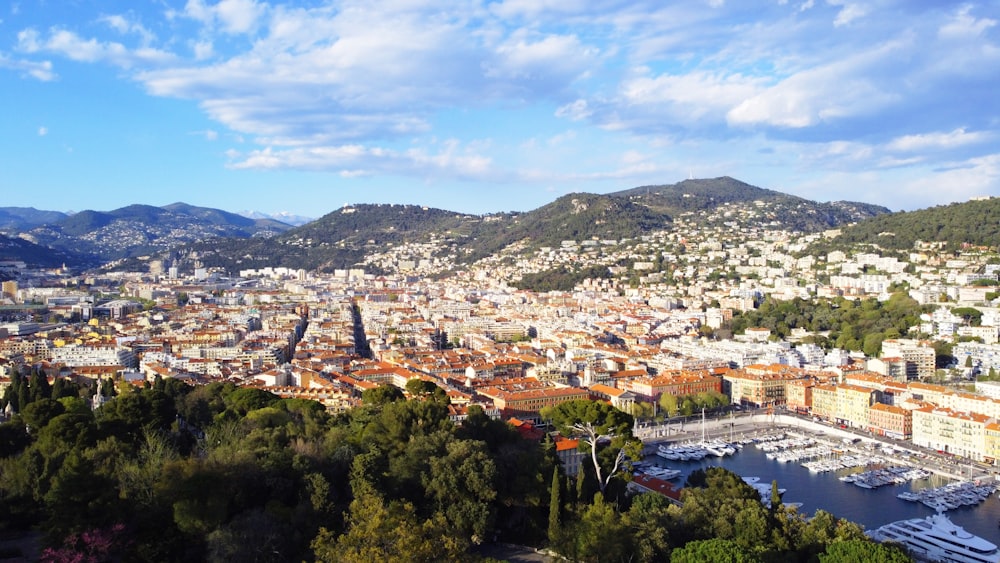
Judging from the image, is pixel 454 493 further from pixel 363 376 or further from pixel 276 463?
pixel 363 376

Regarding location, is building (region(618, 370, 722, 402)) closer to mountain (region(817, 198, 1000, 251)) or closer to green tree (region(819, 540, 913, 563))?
green tree (region(819, 540, 913, 563))

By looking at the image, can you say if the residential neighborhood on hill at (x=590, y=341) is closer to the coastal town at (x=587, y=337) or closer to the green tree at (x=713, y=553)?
the coastal town at (x=587, y=337)

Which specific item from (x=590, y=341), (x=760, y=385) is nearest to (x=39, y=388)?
(x=760, y=385)

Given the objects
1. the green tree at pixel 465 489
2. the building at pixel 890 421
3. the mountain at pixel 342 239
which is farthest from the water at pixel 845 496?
the mountain at pixel 342 239

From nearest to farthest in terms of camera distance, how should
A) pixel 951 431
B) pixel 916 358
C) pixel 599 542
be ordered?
1. pixel 599 542
2. pixel 951 431
3. pixel 916 358

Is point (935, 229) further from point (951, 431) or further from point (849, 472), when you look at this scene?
point (849, 472)

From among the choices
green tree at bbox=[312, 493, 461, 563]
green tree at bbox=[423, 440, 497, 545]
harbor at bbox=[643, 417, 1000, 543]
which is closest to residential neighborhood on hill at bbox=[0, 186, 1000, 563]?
harbor at bbox=[643, 417, 1000, 543]
